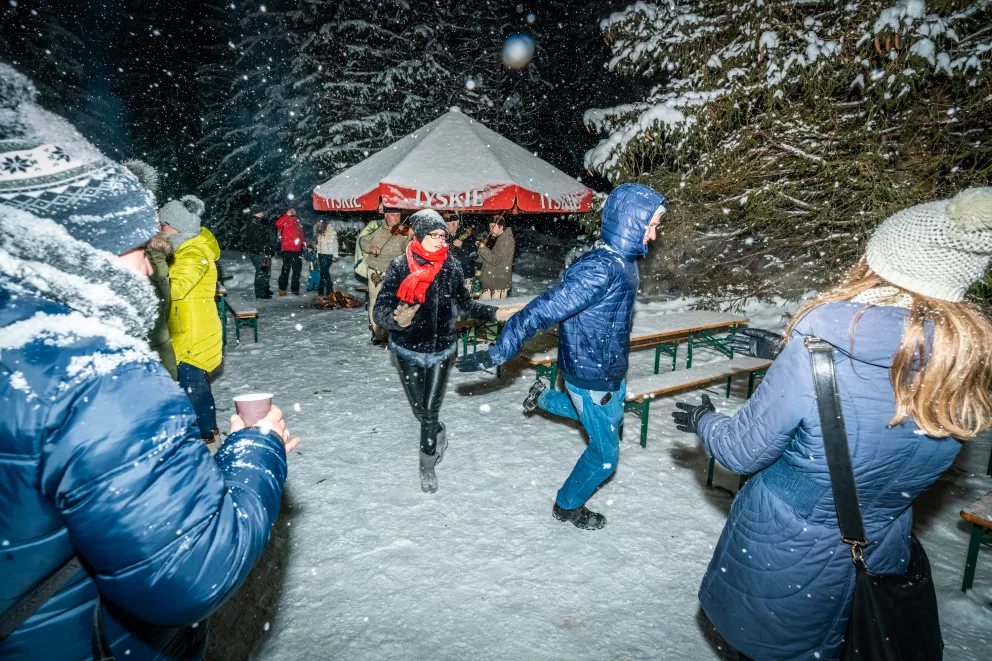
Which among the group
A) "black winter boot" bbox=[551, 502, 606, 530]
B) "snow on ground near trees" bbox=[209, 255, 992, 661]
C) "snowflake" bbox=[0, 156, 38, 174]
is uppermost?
"snowflake" bbox=[0, 156, 38, 174]

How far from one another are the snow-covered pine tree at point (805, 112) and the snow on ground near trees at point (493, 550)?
420 cm

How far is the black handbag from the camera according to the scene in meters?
1.62

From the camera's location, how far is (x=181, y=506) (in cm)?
106

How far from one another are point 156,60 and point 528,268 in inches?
857

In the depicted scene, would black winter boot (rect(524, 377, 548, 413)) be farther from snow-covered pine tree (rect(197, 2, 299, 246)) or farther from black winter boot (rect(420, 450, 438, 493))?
snow-covered pine tree (rect(197, 2, 299, 246))

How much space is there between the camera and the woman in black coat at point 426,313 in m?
3.87

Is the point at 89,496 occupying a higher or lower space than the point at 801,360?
lower

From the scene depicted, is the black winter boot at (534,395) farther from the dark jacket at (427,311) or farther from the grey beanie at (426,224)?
the grey beanie at (426,224)

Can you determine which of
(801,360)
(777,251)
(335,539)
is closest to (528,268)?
(777,251)

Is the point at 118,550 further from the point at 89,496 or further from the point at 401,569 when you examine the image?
the point at 401,569

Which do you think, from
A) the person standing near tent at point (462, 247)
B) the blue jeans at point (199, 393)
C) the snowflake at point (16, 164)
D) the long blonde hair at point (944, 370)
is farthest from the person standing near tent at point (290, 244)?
the long blonde hair at point (944, 370)

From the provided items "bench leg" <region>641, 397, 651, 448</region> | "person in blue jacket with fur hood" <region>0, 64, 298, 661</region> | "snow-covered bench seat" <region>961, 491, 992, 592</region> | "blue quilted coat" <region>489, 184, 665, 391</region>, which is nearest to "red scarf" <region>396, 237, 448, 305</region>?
"blue quilted coat" <region>489, 184, 665, 391</region>

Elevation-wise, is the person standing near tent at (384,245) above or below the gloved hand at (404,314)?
above

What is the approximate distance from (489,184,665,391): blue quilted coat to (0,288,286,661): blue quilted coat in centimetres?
222
